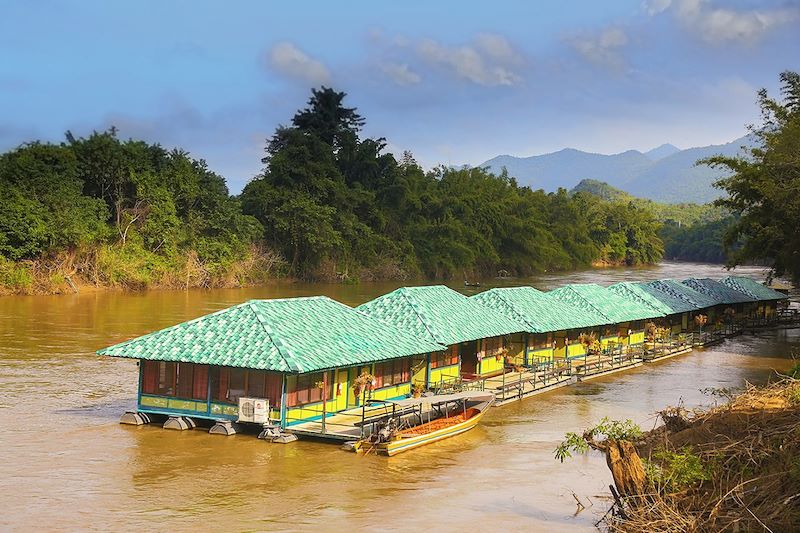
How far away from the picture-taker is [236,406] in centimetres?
2372

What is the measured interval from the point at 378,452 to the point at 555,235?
106046 mm

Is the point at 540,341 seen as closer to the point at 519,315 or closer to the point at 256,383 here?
the point at 519,315

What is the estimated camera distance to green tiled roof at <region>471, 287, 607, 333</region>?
3625cm

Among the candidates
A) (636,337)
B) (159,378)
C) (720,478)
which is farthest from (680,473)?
(636,337)

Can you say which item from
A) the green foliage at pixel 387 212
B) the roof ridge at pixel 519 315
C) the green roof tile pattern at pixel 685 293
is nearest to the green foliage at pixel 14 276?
the green foliage at pixel 387 212

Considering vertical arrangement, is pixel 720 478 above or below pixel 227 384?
below

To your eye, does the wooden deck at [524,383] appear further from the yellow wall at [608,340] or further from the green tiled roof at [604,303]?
the yellow wall at [608,340]

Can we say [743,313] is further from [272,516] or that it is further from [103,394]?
[272,516]

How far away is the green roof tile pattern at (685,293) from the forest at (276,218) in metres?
37.8

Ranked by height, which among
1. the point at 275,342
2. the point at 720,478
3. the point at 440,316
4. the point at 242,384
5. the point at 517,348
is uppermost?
the point at 440,316

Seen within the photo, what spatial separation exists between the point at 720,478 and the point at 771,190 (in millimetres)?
33358

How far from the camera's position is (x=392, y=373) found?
27875mm

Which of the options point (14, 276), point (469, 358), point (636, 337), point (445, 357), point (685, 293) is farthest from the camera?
point (14, 276)

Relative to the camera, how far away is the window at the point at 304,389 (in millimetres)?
23541
